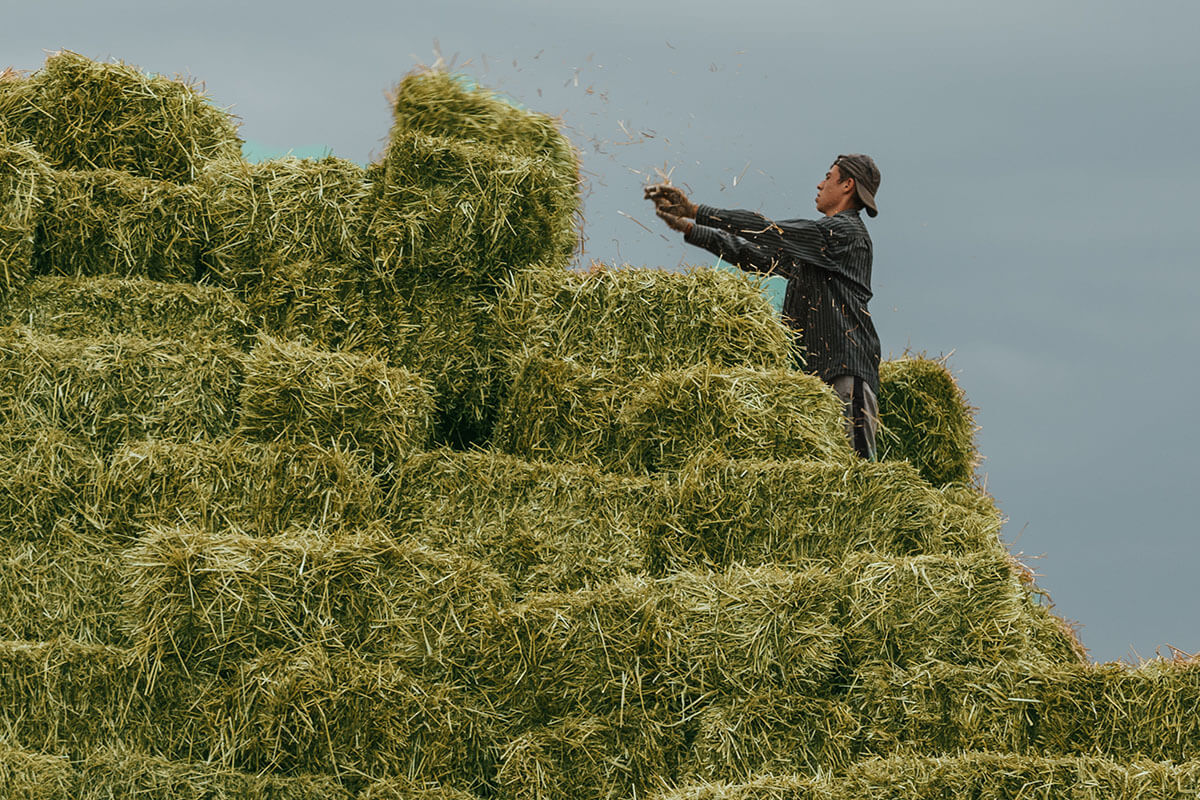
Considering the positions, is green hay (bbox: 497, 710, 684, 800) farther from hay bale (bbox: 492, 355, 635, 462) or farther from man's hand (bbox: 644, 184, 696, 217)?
man's hand (bbox: 644, 184, 696, 217)

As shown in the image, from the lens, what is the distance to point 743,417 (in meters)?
6.11

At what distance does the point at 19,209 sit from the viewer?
6902mm

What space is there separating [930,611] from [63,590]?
386cm

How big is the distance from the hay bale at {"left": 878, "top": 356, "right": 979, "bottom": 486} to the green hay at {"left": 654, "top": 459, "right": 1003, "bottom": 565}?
2.64 meters

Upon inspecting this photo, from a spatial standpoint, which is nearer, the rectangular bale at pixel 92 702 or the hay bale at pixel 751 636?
the hay bale at pixel 751 636

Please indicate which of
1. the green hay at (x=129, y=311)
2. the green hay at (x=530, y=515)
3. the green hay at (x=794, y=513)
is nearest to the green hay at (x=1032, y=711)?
the green hay at (x=794, y=513)

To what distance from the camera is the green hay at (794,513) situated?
18.9 feet

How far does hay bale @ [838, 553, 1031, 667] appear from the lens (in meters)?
5.27

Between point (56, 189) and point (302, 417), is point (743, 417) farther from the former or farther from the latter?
point (56, 189)

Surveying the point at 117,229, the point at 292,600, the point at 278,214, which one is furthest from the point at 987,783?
the point at 117,229

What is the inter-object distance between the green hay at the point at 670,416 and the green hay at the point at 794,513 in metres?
0.23

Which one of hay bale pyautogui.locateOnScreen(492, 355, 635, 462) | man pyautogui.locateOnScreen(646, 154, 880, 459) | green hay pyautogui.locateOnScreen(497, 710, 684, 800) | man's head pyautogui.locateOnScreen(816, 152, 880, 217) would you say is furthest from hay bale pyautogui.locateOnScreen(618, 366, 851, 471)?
man's head pyautogui.locateOnScreen(816, 152, 880, 217)

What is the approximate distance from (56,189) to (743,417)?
12.9 feet

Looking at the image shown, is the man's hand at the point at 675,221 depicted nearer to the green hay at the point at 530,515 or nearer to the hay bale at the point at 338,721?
the green hay at the point at 530,515
